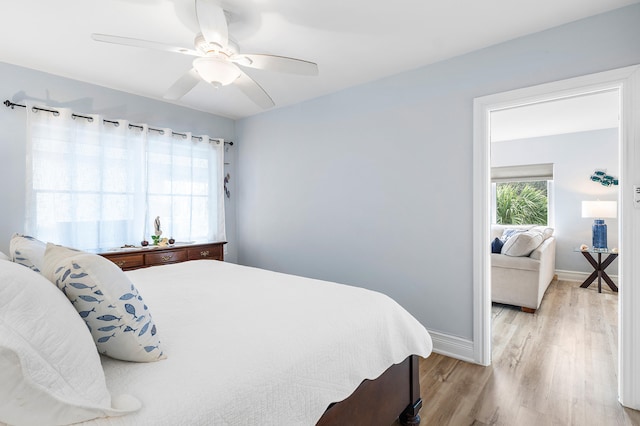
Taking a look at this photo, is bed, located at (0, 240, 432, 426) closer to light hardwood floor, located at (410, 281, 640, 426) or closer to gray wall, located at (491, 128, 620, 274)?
light hardwood floor, located at (410, 281, 640, 426)

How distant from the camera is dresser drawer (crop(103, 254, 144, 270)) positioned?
9.36ft

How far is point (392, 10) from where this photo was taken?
198 cm

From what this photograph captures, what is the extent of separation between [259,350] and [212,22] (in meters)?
1.57

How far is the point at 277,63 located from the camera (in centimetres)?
189

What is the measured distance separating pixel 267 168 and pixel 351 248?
1549 millimetres

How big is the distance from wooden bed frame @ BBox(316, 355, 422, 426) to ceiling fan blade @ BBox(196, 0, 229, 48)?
1.85 metres

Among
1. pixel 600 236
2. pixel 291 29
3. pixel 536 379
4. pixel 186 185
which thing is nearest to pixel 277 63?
pixel 291 29

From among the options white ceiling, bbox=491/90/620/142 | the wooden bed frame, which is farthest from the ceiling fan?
white ceiling, bbox=491/90/620/142

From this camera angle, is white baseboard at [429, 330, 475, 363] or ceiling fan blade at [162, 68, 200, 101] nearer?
ceiling fan blade at [162, 68, 200, 101]

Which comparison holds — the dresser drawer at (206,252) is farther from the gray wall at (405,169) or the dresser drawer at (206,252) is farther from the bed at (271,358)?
the bed at (271,358)

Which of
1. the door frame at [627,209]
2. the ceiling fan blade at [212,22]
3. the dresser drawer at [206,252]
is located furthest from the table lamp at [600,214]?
the ceiling fan blade at [212,22]

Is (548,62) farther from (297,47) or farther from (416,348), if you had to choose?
(416,348)

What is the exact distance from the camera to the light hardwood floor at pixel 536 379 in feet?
6.04

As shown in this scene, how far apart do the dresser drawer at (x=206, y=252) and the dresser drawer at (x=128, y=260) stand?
0.51 metres
